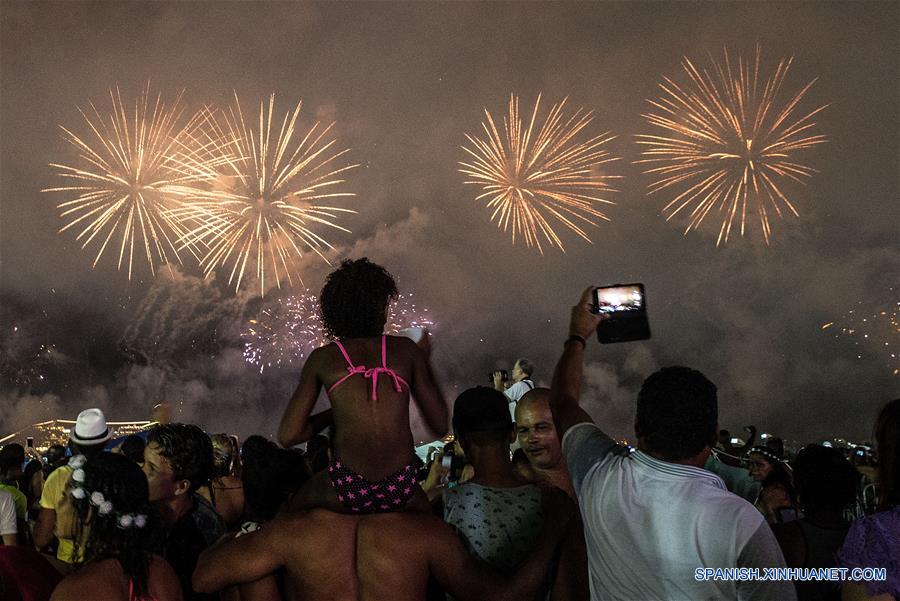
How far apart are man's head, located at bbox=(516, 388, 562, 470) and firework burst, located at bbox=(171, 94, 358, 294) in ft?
61.3

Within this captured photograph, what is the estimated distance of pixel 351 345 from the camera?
364cm

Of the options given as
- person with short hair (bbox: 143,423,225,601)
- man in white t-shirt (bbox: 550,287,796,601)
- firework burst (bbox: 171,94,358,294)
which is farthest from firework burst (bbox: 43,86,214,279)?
man in white t-shirt (bbox: 550,287,796,601)

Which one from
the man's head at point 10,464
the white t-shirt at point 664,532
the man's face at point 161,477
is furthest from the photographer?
the man's head at point 10,464

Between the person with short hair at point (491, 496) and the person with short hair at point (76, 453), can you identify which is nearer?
the person with short hair at point (491, 496)

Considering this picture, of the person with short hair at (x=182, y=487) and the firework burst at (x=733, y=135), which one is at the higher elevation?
the firework burst at (x=733, y=135)

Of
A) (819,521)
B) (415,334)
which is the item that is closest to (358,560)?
(415,334)

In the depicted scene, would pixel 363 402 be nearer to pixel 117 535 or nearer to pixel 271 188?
pixel 117 535

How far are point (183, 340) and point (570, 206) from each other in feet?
41.2

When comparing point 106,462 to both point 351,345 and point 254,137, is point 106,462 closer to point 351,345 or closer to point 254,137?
point 351,345

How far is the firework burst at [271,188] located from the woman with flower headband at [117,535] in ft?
64.9

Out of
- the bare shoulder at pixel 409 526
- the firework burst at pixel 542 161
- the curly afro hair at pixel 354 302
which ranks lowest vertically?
the bare shoulder at pixel 409 526

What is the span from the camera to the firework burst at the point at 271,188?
24500mm

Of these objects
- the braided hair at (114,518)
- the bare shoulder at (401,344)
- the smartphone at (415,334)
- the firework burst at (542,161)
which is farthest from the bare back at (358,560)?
the firework burst at (542,161)

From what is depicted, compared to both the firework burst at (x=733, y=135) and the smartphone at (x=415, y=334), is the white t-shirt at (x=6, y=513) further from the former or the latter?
the firework burst at (x=733, y=135)
